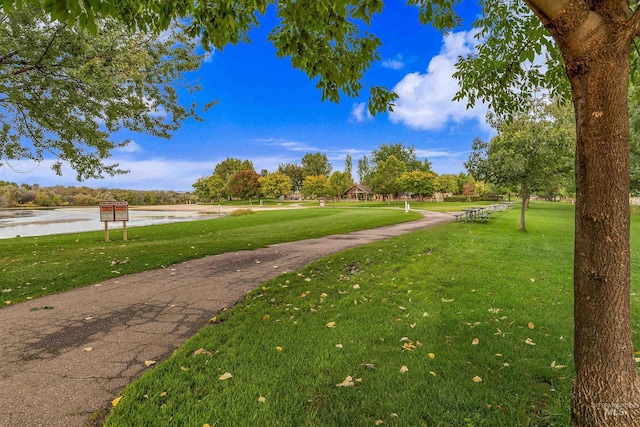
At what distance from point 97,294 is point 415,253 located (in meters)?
7.81

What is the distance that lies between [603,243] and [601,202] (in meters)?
0.27

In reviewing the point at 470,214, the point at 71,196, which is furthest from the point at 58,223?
the point at 71,196

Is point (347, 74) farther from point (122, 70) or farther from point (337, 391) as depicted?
point (122, 70)

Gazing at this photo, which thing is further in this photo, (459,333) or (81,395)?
(459,333)

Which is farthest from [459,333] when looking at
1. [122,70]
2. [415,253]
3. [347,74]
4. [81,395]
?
[122,70]

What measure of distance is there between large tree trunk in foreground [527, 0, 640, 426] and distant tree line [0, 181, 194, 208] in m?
56.2

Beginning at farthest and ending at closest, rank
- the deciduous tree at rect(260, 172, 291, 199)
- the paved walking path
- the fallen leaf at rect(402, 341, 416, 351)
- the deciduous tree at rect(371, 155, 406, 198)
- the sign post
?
the deciduous tree at rect(260, 172, 291, 199) → the deciduous tree at rect(371, 155, 406, 198) → the sign post → the fallen leaf at rect(402, 341, 416, 351) → the paved walking path

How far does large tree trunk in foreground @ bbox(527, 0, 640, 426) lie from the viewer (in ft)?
6.56

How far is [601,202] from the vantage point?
205 centimetres

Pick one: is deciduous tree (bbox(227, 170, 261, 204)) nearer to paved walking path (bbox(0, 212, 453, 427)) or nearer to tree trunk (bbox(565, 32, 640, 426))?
paved walking path (bbox(0, 212, 453, 427))

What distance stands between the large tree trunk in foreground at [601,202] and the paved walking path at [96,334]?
372 centimetres

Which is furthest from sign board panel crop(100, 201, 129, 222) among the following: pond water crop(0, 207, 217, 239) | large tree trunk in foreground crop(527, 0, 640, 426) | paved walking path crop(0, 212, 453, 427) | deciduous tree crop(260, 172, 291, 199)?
deciduous tree crop(260, 172, 291, 199)

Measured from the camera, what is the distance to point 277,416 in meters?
2.55

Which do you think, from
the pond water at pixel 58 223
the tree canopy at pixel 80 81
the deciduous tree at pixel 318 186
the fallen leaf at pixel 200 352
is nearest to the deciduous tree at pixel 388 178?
the deciduous tree at pixel 318 186
